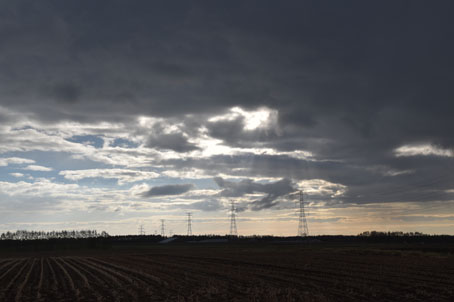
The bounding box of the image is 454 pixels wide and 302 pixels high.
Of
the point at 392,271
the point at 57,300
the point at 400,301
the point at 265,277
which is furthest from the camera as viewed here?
the point at 392,271

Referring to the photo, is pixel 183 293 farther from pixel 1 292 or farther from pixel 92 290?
pixel 1 292

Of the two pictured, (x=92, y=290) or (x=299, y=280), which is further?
(x=299, y=280)

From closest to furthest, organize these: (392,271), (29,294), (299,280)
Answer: (29,294)
(299,280)
(392,271)

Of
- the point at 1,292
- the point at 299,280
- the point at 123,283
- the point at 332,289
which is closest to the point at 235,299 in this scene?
the point at 332,289

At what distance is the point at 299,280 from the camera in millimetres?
40531

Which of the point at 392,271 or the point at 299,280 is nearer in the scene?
the point at 299,280

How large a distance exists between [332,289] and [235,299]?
8.56 metres

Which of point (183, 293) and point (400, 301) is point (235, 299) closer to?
point (183, 293)

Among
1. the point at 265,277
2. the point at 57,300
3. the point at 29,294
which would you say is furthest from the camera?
the point at 265,277

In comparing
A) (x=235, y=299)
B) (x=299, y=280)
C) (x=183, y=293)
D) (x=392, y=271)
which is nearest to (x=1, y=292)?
(x=183, y=293)

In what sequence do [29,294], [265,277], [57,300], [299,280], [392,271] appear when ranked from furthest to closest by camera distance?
[392,271], [265,277], [299,280], [29,294], [57,300]

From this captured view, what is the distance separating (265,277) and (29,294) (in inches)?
828

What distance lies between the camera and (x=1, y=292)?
3762 cm

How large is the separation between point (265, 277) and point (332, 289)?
10648 millimetres
